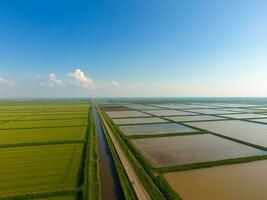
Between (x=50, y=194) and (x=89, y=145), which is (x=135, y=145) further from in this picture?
(x=50, y=194)

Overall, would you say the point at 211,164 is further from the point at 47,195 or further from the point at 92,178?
the point at 47,195

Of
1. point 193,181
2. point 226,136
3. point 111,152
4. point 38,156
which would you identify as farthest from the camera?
point 226,136

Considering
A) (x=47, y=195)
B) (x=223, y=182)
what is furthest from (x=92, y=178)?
(x=223, y=182)

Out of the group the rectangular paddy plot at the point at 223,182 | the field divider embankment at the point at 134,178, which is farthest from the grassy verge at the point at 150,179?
the rectangular paddy plot at the point at 223,182

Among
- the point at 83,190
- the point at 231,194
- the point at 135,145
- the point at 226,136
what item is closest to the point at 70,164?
the point at 83,190

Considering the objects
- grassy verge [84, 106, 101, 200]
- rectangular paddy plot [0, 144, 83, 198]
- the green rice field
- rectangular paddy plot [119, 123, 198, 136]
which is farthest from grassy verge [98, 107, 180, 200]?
rectangular paddy plot [119, 123, 198, 136]

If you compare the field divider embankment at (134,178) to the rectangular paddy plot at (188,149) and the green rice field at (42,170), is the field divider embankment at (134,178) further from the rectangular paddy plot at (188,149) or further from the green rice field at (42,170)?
the green rice field at (42,170)

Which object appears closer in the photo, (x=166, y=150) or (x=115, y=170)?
(x=115, y=170)
